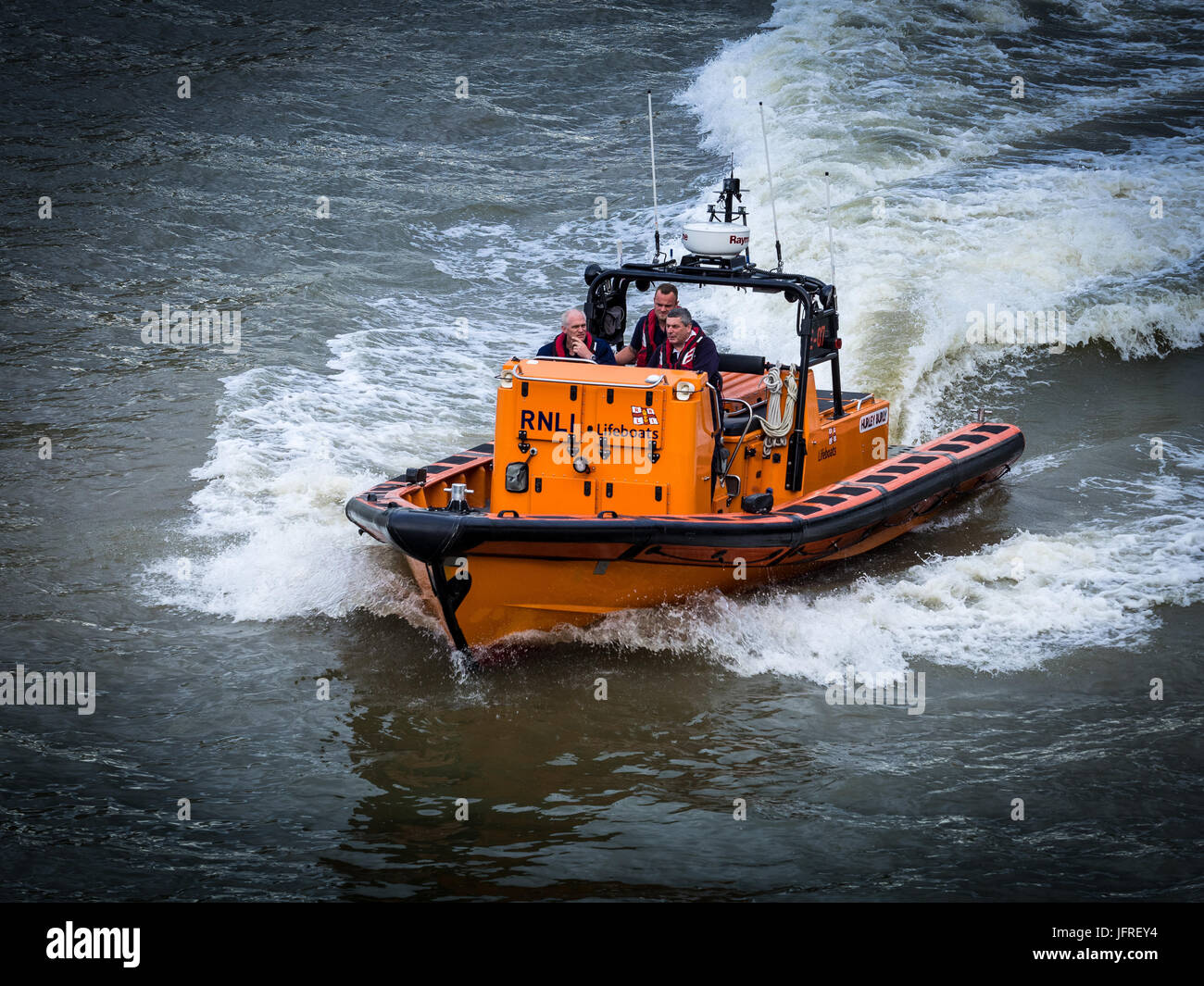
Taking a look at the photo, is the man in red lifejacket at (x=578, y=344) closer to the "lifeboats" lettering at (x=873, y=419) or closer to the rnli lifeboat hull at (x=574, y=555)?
the rnli lifeboat hull at (x=574, y=555)

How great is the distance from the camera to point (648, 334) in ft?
27.4

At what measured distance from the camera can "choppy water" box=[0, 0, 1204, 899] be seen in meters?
5.64

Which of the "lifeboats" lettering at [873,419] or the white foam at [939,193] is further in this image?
the white foam at [939,193]

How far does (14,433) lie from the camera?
10.4 metres

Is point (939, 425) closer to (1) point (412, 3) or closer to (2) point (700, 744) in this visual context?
(2) point (700, 744)

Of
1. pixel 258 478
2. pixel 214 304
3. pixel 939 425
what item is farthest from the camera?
pixel 214 304

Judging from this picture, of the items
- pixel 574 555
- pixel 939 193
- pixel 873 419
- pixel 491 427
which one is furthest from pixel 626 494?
pixel 939 193

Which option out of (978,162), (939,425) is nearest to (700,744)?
(939,425)

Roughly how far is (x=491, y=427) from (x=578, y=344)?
3.32 m

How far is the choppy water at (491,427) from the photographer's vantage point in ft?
18.5

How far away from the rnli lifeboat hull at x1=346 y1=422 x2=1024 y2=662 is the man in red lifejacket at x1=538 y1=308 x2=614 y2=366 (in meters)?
1.10

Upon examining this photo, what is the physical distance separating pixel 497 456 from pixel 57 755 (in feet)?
9.41

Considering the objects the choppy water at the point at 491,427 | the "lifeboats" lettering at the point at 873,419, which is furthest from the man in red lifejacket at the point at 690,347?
the "lifeboats" lettering at the point at 873,419

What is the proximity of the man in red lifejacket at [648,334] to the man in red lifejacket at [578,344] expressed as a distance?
0.16m
